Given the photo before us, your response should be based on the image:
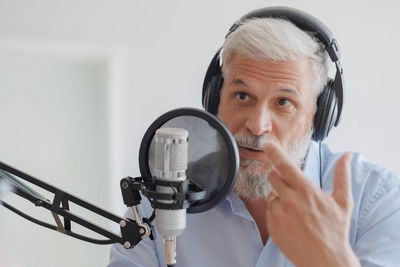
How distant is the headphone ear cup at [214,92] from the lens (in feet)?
4.05

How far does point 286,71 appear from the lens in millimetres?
1154

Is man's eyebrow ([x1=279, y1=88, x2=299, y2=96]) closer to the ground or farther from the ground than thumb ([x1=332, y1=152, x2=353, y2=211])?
farther from the ground

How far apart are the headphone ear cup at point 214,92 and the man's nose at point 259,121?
0.41ft

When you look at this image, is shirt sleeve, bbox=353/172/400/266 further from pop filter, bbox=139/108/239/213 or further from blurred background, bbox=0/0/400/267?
blurred background, bbox=0/0/400/267

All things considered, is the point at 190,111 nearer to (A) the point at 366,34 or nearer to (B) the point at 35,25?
(B) the point at 35,25

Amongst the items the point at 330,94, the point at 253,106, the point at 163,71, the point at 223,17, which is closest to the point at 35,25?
the point at 163,71

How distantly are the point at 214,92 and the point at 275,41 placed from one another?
211 mm

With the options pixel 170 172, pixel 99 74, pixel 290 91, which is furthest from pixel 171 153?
pixel 99 74

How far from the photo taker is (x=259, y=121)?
1120 mm

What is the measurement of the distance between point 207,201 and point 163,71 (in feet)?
3.73

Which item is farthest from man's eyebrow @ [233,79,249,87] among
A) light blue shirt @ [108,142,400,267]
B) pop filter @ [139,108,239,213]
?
pop filter @ [139,108,239,213]

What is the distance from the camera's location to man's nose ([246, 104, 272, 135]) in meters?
1.11

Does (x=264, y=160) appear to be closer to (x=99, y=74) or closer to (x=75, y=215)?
(x=75, y=215)

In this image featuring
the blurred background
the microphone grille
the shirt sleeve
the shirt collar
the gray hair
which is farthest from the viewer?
the blurred background
